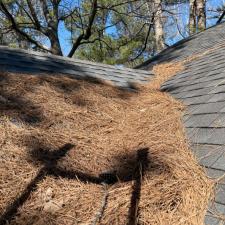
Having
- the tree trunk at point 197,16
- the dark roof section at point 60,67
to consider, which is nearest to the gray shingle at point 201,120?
the dark roof section at point 60,67

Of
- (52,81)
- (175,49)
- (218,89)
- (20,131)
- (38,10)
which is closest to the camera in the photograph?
(20,131)

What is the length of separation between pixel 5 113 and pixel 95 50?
1272 centimetres

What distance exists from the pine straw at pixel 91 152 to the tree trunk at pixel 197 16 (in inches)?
514

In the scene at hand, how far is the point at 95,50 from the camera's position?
15633mm

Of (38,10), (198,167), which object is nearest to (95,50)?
(38,10)

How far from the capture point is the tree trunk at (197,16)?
16438 mm

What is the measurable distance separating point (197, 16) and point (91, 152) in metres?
15.6

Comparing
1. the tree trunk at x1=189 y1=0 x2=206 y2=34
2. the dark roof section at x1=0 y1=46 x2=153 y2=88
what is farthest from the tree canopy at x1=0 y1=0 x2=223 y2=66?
the dark roof section at x1=0 y1=46 x2=153 y2=88

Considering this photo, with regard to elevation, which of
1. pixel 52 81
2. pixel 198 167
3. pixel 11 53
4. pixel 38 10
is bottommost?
pixel 198 167

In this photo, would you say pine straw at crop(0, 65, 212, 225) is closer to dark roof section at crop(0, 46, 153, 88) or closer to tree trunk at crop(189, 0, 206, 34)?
dark roof section at crop(0, 46, 153, 88)

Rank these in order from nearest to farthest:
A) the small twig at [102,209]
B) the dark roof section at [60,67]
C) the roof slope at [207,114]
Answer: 1. the small twig at [102,209]
2. the roof slope at [207,114]
3. the dark roof section at [60,67]

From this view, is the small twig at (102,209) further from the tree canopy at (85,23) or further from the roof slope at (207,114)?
the tree canopy at (85,23)

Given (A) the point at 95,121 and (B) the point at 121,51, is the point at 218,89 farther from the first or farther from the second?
(B) the point at 121,51

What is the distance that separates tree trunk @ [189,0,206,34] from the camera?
1644cm
